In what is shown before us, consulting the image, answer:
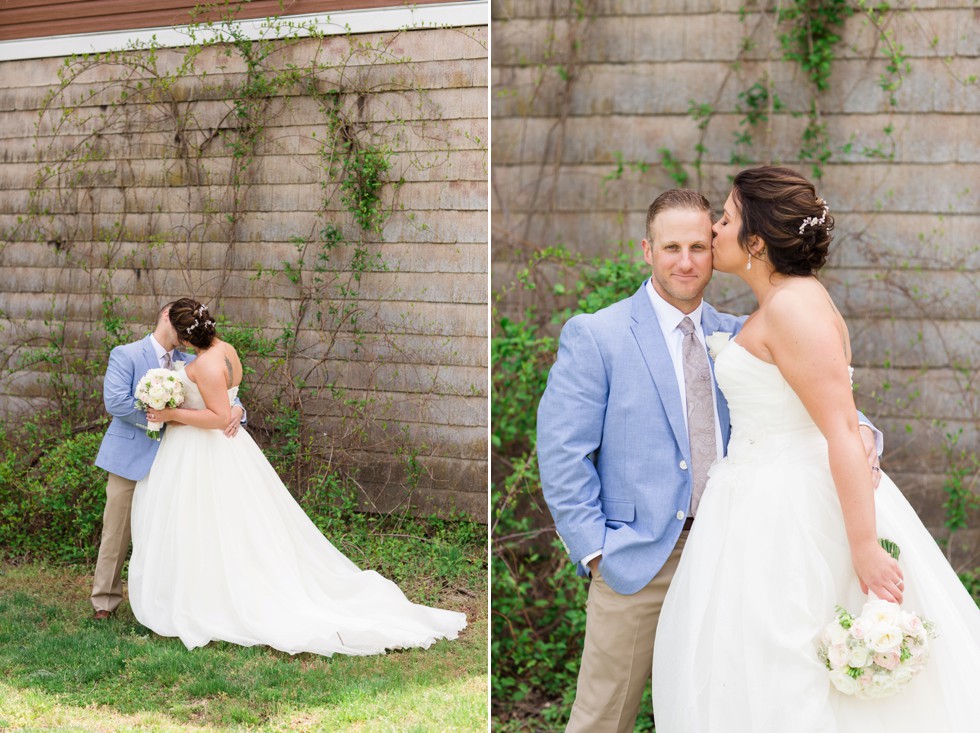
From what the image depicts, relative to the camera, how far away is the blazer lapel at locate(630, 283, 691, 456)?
2.57 m

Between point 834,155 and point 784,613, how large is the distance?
2753mm

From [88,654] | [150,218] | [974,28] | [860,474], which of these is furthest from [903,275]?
[88,654]

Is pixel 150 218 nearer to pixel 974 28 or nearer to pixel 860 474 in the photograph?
pixel 860 474

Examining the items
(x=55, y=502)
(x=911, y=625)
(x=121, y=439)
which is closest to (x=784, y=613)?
(x=911, y=625)

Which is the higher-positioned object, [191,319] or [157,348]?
[191,319]

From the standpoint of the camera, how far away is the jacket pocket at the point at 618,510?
8.45 feet

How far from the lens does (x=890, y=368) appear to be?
4.26 metres

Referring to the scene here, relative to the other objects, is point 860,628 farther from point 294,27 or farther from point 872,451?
point 294,27

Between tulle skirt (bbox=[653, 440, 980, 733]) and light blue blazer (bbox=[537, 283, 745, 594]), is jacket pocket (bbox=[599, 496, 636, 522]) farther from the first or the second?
tulle skirt (bbox=[653, 440, 980, 733])

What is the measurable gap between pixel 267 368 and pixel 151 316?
450mm

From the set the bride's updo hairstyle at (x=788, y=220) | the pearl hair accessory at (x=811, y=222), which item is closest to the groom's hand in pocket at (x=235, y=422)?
the bride's updo hairstyle at (x=788, y=220)

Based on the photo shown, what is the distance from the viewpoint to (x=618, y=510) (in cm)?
259

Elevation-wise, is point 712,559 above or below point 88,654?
above

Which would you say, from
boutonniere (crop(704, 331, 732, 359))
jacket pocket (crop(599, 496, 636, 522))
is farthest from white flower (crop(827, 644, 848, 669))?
boutonniere (crop(704, 331, 732, 359))
